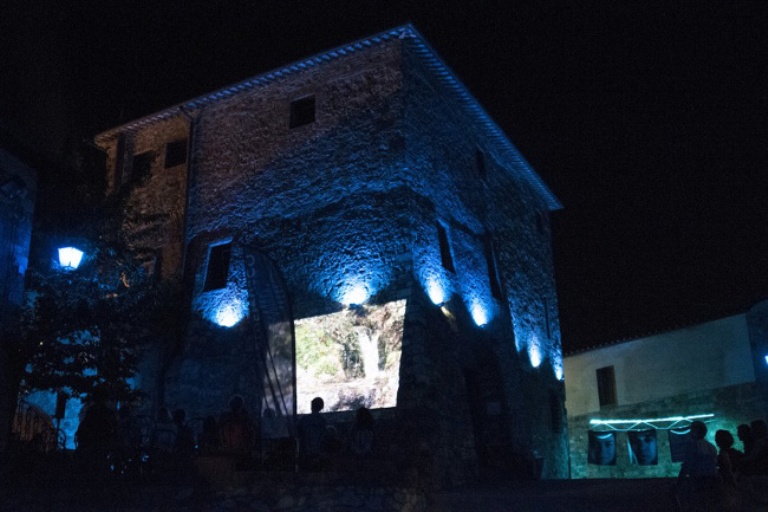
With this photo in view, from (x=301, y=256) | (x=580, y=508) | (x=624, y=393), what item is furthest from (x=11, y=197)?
(x=624, y=393)

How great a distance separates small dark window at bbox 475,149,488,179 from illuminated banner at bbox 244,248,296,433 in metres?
6.88

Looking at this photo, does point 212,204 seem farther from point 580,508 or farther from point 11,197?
point 580,508

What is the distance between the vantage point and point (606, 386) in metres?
23.3

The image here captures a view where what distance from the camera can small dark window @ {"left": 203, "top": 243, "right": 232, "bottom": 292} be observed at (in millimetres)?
17219

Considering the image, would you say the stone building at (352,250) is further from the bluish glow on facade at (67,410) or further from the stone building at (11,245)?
the stone building at (11,245)

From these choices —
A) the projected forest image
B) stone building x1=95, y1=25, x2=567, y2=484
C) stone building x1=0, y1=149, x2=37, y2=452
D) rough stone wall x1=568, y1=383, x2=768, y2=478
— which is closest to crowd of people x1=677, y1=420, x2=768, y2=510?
stone building x1=95, y1=25, x2=567, y2=484

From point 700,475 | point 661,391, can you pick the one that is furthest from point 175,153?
point 700,475

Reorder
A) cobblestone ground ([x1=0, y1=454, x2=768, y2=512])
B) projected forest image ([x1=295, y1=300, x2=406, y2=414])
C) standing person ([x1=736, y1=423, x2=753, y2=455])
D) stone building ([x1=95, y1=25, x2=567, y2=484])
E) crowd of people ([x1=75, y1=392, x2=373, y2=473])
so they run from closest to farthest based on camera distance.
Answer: standing person ([x1=736, y1=423, x2=753, y2=455]), cobblestone ground ([x1=0, y1=454, x2=768, y2=512]), crowd of people ([x1=75, y1=392, x2=373, y2=473]), projected forest image ([x1=295, y1=300, x2=406, y2=414]), stone building ([x1=95, y1=25, x2=567, y2=484])

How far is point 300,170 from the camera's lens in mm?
16891

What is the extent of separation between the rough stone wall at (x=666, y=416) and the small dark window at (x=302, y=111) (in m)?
13.0

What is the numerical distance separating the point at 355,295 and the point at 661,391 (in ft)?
37.3

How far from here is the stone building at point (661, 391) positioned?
63.1 feet

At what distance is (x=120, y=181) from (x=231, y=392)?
7.25m

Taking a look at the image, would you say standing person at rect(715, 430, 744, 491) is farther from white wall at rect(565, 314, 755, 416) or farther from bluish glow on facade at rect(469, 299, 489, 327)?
white wall at rect(565, 314, 755, 416)
